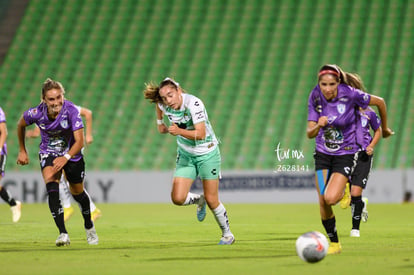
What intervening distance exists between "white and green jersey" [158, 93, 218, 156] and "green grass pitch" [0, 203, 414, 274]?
1146 mm

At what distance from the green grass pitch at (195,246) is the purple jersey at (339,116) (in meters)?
1.12

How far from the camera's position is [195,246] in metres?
9.56

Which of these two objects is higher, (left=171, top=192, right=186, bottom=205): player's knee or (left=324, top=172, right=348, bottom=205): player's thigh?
(left=324, top=172, right=348, bottom=205): player's thigh

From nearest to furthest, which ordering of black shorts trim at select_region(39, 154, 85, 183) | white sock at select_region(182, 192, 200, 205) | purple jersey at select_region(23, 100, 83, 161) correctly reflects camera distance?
purple jersey at select_region(23, 100, 83, 161), black shorts trim at select_region(39, 154, 85, 183), white sock at select_region(182, 192, 200, 205)

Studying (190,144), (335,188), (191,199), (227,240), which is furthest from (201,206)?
(335,188)

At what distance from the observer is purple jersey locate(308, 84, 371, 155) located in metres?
8.48

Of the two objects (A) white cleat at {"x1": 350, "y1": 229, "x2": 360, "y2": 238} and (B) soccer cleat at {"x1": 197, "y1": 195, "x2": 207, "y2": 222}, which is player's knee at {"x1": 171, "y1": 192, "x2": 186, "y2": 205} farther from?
(A) white cleat at {"x1": 350, "y1": 229, "x2": 360, "y2": 238}

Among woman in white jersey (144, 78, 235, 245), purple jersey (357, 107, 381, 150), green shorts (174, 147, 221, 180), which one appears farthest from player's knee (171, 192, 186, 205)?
purple jersey (357, 107, 381, 150)

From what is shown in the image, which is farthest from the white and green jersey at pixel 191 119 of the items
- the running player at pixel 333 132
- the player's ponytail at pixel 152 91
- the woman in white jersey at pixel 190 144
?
the running player at pixel 333 132

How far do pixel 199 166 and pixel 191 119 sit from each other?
1.99ft

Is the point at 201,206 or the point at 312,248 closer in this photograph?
the point at 312,248

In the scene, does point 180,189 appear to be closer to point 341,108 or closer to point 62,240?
point 62,240

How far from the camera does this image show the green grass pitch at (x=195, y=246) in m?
7.11

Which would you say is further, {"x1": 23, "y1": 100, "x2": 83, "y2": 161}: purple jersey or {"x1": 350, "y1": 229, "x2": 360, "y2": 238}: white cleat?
{"x1": 350, "y1": 229, "x2": 360, "y2": 238}: white cleat
